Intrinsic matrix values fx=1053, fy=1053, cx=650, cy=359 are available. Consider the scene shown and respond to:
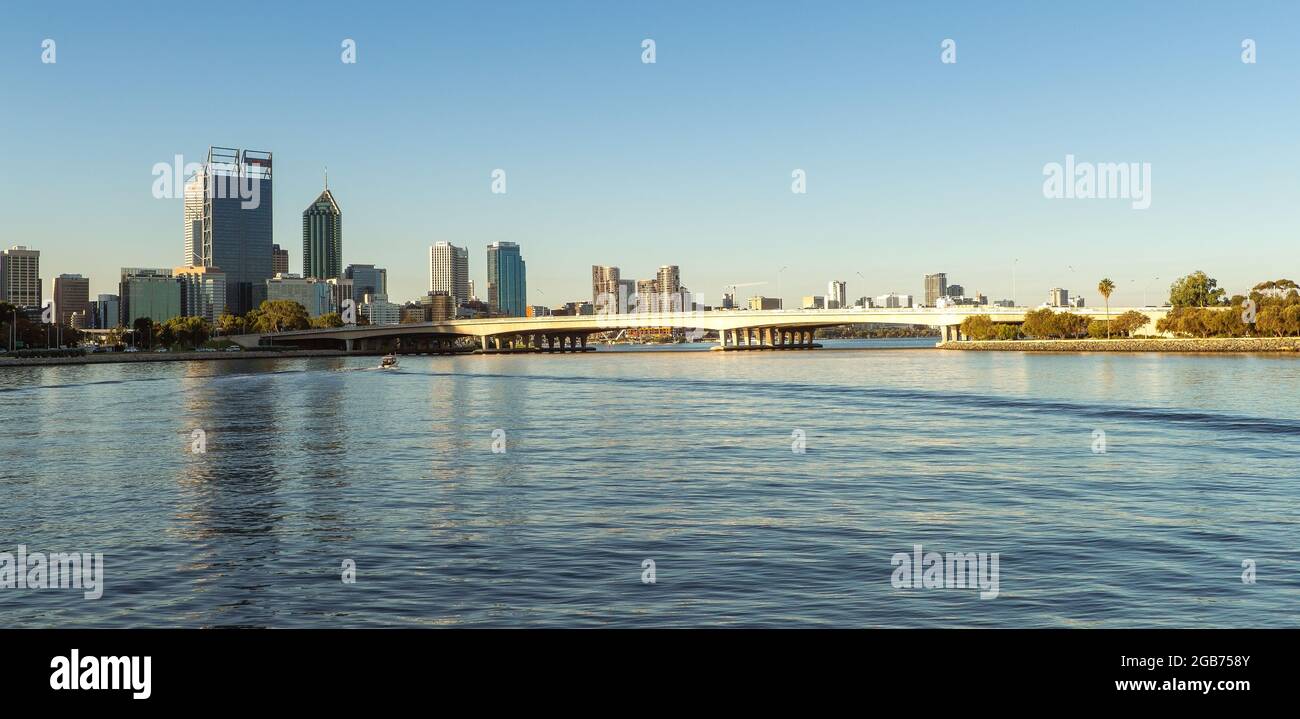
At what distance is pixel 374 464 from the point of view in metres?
38.9

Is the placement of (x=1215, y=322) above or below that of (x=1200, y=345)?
above

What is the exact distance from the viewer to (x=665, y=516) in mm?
25891

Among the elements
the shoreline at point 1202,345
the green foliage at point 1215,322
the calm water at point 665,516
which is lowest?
the calm water at point 665,516

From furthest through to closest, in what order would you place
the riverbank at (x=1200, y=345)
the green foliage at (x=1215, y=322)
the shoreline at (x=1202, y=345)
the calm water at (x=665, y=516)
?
1. the green foliage at (x=1215, y=322)
2. the riverbank at (x=1200, y=345)
3. the shoreline at (x=1202, y=345)
4. the calm water at (x=665, y=516)

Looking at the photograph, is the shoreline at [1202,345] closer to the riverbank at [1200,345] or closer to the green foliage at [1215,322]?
the riverbank at [1200,345]

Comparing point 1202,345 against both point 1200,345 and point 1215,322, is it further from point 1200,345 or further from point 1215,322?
point 1215,322

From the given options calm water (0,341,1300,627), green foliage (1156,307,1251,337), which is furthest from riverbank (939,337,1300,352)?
calm water (0,341,1300,627)

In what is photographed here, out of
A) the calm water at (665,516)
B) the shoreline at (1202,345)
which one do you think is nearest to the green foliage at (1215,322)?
the shoreline at (1202,345)

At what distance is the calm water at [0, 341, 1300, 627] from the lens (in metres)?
→ 16.9

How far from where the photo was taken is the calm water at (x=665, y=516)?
16.9m

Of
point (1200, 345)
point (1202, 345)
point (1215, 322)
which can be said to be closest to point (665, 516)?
point (1202, 345)

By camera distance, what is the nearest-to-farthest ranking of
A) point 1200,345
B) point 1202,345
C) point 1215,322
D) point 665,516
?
point 665,516
point 1202,345
point 1200,345
point 1215,322
